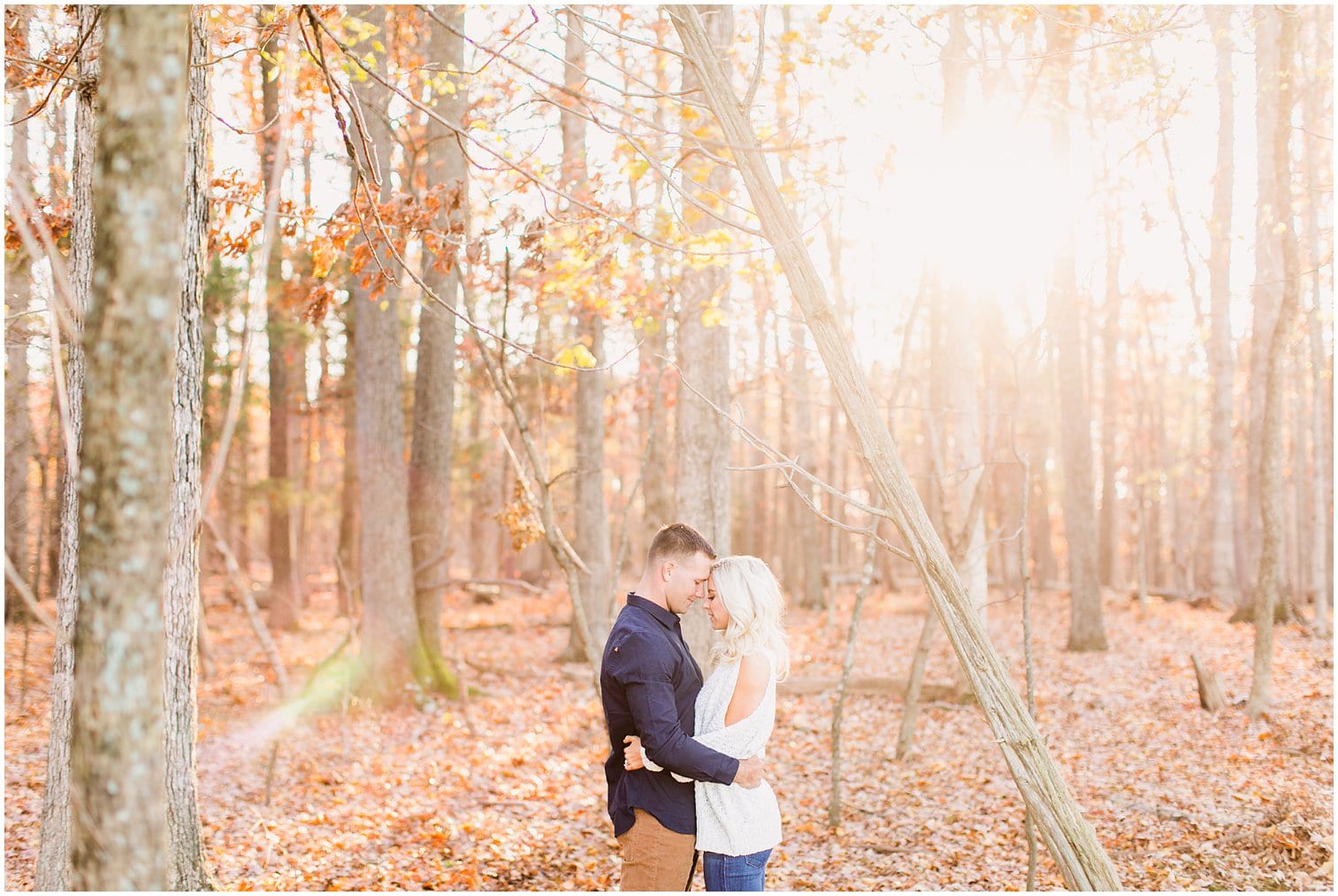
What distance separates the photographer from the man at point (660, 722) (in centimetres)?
331

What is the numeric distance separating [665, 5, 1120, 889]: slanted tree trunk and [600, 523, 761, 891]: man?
0.85m

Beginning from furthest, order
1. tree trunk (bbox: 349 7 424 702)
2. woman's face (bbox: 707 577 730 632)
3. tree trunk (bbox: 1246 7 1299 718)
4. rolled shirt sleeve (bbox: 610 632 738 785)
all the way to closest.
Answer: tree trunk (bbox: 349 7 424 702) < tree trunk (bbox: 1246 7 1299 718) < woman's face (bbox: 707 577 730 632) < rolled shirt sleeve (bbox: 610 632 738 785)

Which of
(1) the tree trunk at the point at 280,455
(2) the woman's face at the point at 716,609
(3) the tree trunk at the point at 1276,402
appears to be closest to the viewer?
(2) the woman's face at the point at 716,609

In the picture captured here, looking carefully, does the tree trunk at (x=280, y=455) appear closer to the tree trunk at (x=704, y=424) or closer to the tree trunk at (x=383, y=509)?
the tree trunk at (x=383, y=509)

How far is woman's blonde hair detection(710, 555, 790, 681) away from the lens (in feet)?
11.4

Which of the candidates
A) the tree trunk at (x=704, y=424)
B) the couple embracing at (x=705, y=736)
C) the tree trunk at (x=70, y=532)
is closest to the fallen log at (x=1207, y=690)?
the tree trunk at (x=704, y=424)

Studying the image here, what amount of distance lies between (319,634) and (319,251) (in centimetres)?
1137

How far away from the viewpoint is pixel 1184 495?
38375mm

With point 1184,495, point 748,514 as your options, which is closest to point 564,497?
point 748,514

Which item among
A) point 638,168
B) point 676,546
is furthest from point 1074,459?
point 676,546

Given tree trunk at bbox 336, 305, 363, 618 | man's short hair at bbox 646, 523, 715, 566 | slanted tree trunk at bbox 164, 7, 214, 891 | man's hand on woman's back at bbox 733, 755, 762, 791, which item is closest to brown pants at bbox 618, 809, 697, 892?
man's hand on woman's back at bbox 733, 755, 762, 791

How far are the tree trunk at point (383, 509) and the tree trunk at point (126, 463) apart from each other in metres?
8.01

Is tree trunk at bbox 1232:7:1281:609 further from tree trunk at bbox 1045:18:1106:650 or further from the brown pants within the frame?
the brown pants

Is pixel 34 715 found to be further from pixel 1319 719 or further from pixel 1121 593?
pixel 1121 593
